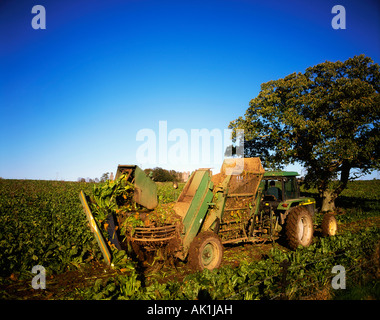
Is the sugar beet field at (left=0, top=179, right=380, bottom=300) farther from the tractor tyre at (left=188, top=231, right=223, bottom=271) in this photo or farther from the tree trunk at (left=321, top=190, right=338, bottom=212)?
the tree trunk at (left=321, top=190, right=338, bottom=212)

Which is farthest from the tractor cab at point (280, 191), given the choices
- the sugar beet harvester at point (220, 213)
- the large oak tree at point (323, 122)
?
the large oak tree at point (323, 122)

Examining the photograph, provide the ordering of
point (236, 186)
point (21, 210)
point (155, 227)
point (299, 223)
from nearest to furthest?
point (155, 227)
point (236, 186)
point (299, 223)
point (21, 210)

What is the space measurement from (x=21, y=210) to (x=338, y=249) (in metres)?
13.5

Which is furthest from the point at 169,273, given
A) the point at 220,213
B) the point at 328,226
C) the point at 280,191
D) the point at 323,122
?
the point at 323,122

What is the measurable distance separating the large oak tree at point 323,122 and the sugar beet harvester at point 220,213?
18.5ft

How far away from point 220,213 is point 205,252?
107 centimetres

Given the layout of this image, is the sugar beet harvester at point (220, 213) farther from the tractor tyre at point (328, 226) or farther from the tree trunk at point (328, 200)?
the tree trunk at point (328, 200)

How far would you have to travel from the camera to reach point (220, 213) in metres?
5.93

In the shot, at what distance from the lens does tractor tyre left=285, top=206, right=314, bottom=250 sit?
679 centimetres

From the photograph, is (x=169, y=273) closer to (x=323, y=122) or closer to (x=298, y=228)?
(x=298, y=228)

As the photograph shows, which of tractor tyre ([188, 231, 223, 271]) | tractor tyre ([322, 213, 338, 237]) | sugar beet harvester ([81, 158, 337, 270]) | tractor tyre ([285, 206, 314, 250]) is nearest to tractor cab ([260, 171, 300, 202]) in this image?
sugar beet harvester ([81, 158, 337, 270])
